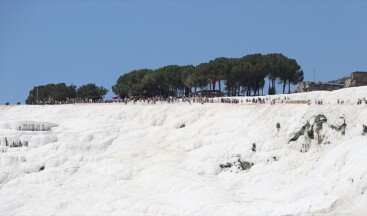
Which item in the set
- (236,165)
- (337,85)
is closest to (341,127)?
(236,165)

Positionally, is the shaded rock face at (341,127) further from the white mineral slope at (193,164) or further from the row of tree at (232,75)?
the row of tree at (232,75)

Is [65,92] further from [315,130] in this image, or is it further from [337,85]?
[315,130]

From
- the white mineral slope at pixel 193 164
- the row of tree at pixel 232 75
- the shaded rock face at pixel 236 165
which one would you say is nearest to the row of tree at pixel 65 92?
the row of tree at pixel 232 75

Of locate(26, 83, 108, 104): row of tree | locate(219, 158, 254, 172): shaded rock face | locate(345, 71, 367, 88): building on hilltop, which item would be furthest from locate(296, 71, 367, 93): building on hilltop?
locate(26, 83, 108, 104): row of tree

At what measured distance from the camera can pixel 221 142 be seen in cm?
5366

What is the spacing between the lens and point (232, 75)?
283 ft

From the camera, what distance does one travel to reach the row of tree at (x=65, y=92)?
10744 centimetres

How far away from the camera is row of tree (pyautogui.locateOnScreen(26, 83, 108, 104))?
10744 centimetres

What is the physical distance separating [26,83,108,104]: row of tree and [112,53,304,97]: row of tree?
14091mm

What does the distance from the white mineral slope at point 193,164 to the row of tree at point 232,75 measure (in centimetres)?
1987

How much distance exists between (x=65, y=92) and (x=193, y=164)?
60.3m

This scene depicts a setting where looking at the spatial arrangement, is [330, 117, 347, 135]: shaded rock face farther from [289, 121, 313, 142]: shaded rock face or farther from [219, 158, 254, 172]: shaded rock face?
[219, 158, 254, 172]: shaded rock face

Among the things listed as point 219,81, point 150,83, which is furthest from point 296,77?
point 150,83

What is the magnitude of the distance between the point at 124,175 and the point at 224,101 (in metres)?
16.7
